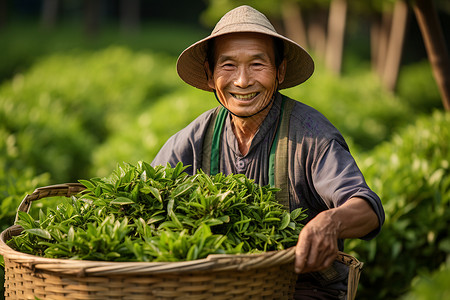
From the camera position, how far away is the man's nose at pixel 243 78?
8.16 ft

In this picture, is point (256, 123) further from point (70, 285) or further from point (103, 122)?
point (103, 122)

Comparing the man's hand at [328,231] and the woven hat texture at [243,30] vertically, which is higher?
the woven hat texture at [243,30]

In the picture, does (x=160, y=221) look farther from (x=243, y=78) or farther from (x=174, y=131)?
(x=174, y=131)

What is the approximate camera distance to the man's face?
250cm

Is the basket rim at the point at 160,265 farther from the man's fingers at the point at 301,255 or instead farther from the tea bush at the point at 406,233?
the tea bush at the point at 406,233

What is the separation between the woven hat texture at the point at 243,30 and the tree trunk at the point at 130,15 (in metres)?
29.0

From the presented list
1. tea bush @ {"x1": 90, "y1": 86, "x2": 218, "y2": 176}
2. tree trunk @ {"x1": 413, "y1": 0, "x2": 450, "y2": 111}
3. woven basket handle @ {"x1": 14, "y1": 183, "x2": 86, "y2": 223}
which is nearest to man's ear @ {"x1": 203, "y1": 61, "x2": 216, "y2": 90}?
woven basket handle @ {"x1": 14, "y1": 183, "x2": 86, "y2": 223}

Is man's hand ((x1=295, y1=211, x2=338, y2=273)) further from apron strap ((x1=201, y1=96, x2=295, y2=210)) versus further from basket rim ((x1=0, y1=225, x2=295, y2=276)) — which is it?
apron strap ((x1=201, y1=96, x2=295, y2=210))

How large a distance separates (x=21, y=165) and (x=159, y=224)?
3.00m

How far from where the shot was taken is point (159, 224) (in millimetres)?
2059

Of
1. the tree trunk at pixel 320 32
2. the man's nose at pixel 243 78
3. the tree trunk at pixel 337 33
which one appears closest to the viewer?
the man's nose at pixel 243 78

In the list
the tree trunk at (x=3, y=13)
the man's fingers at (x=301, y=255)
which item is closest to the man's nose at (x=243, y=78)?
the man's fingers at (x=301, y=255)

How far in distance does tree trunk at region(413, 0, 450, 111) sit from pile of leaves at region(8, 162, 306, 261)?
2253 millimetres

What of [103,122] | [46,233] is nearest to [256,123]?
[46,233]
